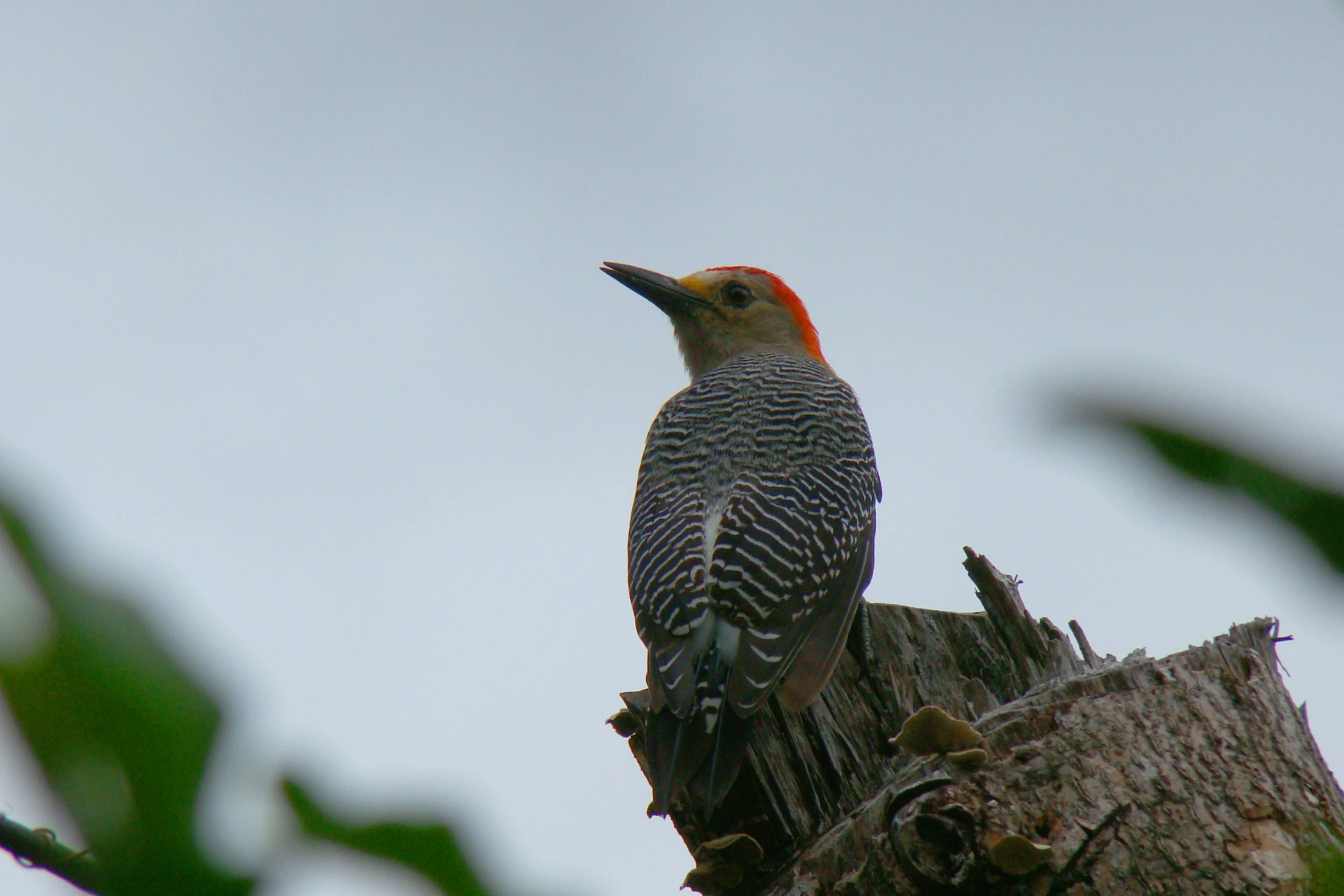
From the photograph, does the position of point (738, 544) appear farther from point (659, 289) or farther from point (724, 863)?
point (659, 289)

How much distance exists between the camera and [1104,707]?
434cm

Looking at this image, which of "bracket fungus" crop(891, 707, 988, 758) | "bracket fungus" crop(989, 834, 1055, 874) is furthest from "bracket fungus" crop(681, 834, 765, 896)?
"bracket fungus" crop(989, 834, 1055, 874)

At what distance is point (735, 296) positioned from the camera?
9.75 m

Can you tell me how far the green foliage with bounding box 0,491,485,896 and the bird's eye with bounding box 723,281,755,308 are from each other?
907 cm

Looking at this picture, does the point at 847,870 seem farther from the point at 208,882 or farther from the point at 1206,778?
the point at 208,882

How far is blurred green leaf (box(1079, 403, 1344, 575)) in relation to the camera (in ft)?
1.94

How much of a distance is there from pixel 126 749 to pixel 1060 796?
382 centimetres

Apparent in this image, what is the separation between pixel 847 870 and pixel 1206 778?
125 centimetres

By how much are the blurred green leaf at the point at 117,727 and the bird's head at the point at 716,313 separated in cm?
872

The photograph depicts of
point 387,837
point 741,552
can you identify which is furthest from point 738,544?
point 387,837

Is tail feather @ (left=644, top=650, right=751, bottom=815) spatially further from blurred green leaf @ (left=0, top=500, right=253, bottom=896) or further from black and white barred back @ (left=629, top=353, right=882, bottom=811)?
blurred green leaf @ (left=0, top=500, right=253, bottom=896)

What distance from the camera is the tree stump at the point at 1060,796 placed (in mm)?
3799

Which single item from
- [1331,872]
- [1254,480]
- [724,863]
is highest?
[724,863]

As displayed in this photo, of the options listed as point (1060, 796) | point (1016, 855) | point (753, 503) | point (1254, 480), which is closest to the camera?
point (1254, 480)
